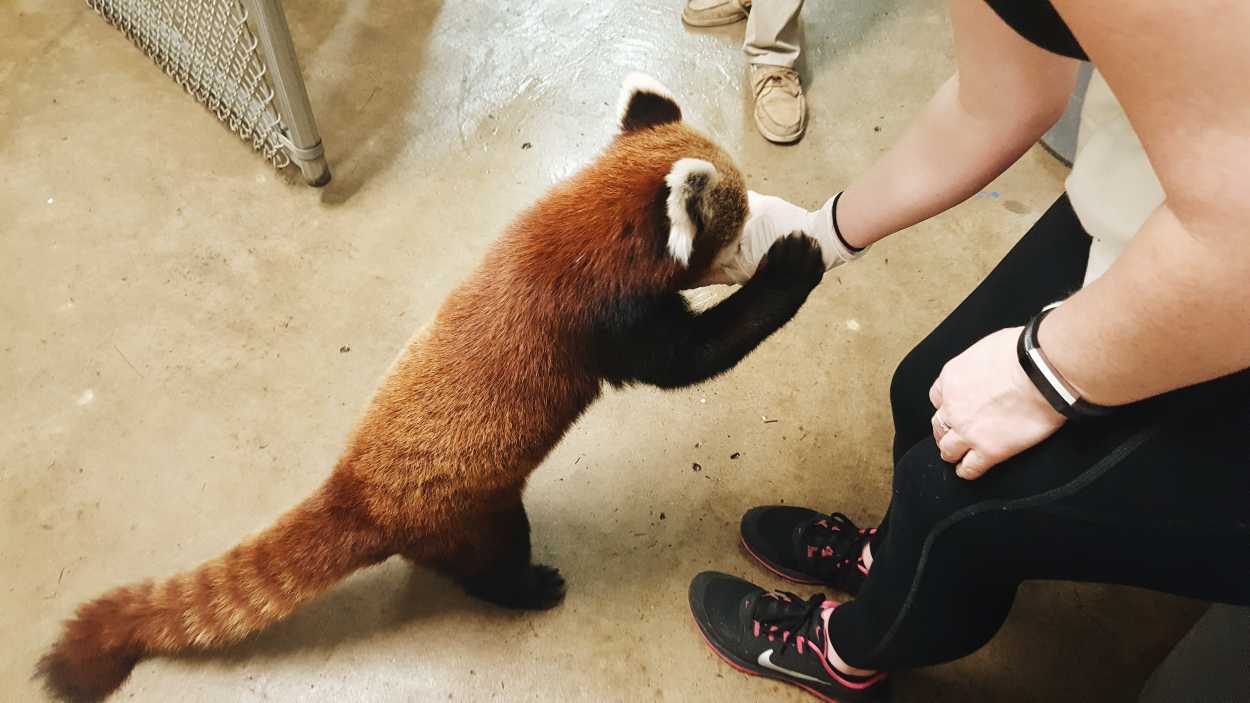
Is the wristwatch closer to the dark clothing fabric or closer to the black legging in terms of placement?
the black legging

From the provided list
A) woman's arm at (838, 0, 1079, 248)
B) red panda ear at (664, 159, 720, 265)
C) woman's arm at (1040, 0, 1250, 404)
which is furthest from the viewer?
red panda ear at (664, 159, 720, 265)

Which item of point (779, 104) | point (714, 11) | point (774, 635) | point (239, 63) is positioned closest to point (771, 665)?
point (774, 635)

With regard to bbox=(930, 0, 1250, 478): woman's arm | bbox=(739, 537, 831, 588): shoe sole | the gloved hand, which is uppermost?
bbox=(930, 0, 1250, 478): woman's arm

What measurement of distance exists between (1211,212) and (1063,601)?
1.40 meters

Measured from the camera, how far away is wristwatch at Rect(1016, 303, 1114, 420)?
817 mm

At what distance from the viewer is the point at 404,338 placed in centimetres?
209

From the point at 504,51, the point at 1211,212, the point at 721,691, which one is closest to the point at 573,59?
the point at 504,51

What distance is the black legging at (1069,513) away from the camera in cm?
83

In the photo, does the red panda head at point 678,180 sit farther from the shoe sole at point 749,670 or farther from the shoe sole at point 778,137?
the shoe sole at point 778,137

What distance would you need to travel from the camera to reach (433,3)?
2879mm

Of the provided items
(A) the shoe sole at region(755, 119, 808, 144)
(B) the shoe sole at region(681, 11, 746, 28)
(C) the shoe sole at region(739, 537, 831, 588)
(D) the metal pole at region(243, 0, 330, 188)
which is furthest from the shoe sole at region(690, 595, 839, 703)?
(B) the shoe sole at region(681, 11, 746, 28)

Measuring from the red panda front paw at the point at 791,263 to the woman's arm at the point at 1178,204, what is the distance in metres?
0.64

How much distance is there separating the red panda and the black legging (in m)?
0.44

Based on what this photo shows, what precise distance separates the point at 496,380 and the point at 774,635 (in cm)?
79
